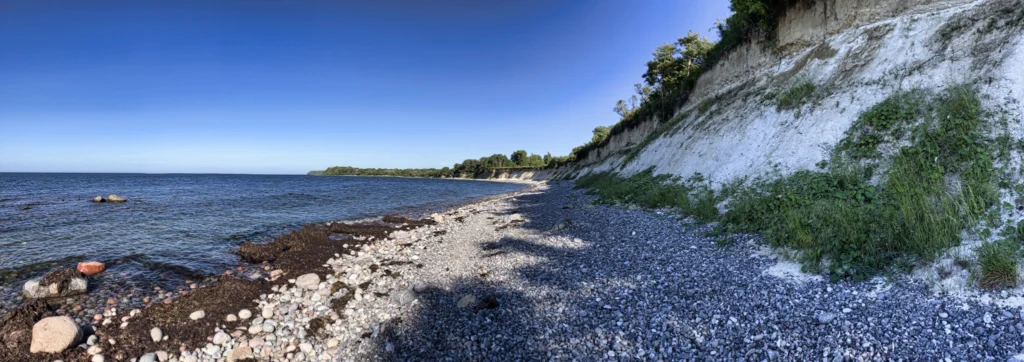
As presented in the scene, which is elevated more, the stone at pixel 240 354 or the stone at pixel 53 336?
the stone at pixel 53 336

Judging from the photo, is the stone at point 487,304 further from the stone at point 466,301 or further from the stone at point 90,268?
the stone at point 90,268

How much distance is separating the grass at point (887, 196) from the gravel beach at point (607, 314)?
28.1 inches

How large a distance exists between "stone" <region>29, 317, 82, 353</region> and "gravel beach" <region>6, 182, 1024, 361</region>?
0.84 feet

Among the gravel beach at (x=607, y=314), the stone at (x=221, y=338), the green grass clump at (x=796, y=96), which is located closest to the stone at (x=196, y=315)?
the gravel beach at (x=607, y=314)

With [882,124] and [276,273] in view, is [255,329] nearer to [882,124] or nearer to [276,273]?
[276,273]

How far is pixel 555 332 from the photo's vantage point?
5.32 metres

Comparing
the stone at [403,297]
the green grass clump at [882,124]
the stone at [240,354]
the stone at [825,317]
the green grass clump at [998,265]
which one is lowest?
the stone at [240,354]

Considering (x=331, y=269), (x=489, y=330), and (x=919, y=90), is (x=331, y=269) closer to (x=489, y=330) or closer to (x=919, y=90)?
(x=489, y=330)

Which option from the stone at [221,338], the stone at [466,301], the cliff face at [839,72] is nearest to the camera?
the stone at [221,338]

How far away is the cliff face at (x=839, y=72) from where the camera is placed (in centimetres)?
1058

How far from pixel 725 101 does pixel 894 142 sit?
1278 centimetres

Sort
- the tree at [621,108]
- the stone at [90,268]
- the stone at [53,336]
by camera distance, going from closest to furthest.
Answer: the stone at [53,336]
the stone at [90,268]
the tree at [621,108]

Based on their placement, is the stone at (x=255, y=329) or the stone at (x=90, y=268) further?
the stone at (x=90, y=268)

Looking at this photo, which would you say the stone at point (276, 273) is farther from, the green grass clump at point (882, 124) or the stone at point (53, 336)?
the green grass clump at point (882, 124)
